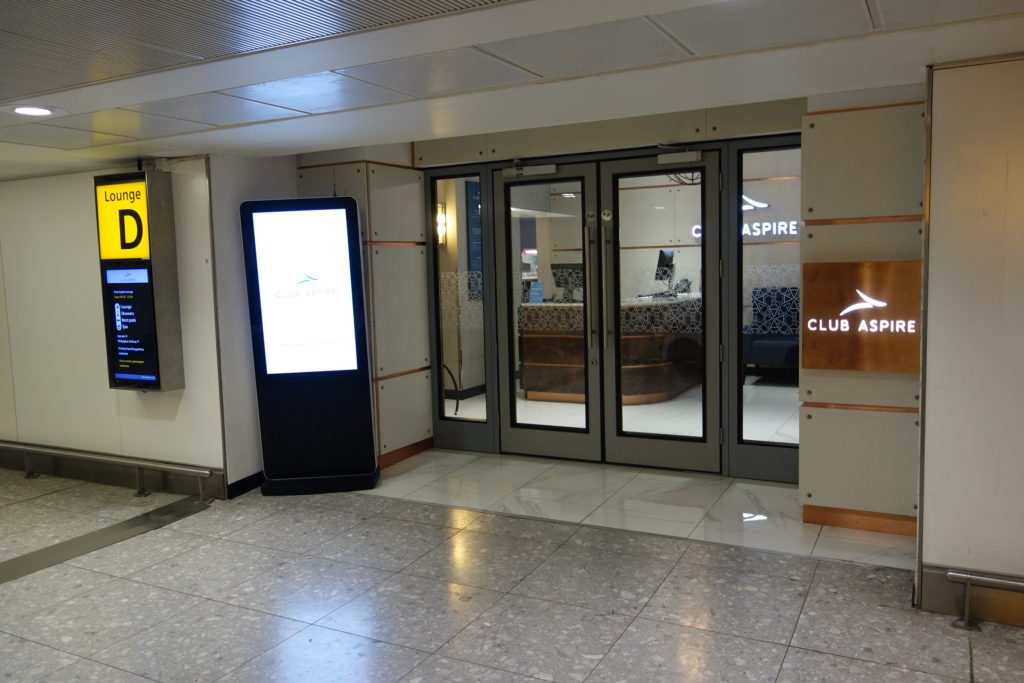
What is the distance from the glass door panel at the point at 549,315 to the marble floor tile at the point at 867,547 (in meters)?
2.23

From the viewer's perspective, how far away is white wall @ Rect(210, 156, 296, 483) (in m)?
5.78

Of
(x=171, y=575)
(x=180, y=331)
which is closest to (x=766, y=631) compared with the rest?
(x=171, y=575)

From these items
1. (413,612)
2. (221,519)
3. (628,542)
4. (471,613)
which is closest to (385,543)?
(413,612)

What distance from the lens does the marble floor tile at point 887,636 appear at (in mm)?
3330

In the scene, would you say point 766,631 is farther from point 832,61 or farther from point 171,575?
point 171,575

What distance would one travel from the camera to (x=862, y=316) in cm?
454

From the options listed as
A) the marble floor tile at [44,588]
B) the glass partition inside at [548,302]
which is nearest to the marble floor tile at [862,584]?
the glass partition inside at [548,302]

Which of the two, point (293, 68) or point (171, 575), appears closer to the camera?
point (293, 68)

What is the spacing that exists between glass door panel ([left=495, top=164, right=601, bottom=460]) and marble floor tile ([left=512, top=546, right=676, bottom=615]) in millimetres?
2062

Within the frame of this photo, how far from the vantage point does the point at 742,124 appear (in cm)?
559

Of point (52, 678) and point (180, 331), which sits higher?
point (180, 331)

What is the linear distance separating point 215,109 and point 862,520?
4.54m

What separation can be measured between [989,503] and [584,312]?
3.44m

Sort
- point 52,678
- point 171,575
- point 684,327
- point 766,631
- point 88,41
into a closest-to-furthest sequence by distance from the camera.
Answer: point 88,41
point 52,678
point 766,631
point 171,575
point 684,327
